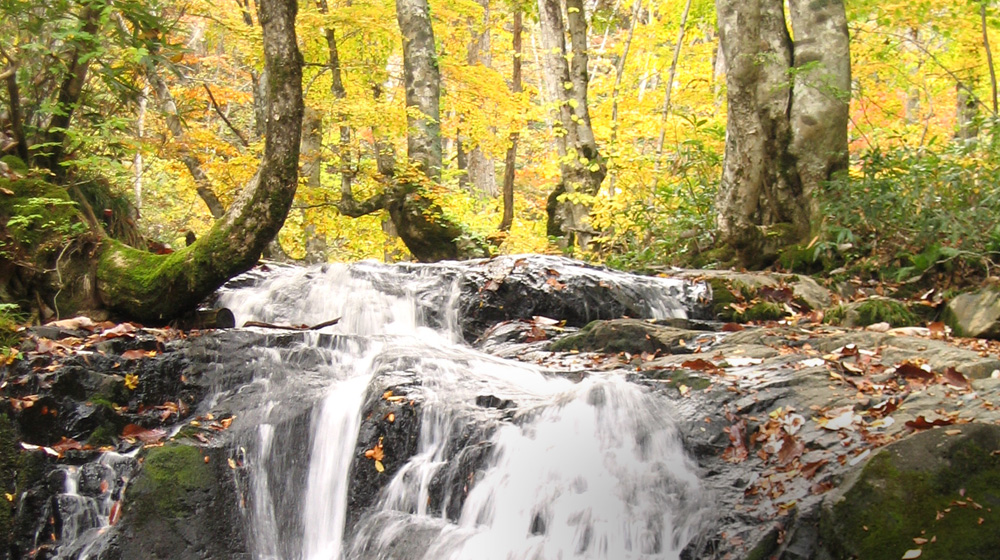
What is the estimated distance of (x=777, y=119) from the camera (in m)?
9.74

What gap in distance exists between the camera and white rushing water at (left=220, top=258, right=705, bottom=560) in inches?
176

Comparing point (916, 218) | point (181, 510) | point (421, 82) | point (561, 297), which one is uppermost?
point (421, 82)

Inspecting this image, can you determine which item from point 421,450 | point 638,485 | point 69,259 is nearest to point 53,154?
point 69,259

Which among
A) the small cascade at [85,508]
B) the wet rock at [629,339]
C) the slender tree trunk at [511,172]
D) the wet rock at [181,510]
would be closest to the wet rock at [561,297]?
the wet rock at [629,339]

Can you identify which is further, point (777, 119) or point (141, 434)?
point (777, 119)

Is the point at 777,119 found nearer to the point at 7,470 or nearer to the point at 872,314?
the point at 872,314

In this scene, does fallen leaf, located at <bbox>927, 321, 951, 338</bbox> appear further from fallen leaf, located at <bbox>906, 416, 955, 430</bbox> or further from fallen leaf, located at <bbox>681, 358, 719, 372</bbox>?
fallen leaf, located at <bbox>906, 416, 955, 430</bbox>

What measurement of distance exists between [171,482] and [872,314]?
6004mm

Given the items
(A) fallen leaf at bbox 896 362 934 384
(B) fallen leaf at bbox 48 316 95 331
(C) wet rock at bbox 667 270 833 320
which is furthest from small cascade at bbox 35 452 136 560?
(C) wet rock at bbox 667 270 833 320

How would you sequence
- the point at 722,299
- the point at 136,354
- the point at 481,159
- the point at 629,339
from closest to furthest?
the point at 136,354
the point at 629,339
the point at 722,299
the point at 481,159

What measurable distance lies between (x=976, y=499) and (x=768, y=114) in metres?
7.30

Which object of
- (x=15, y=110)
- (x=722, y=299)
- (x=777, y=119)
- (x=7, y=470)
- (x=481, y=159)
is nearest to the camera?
(x=7, y=470)

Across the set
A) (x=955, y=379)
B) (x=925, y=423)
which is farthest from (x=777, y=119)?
(x=925, y=423)

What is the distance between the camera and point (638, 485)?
4.53 m
